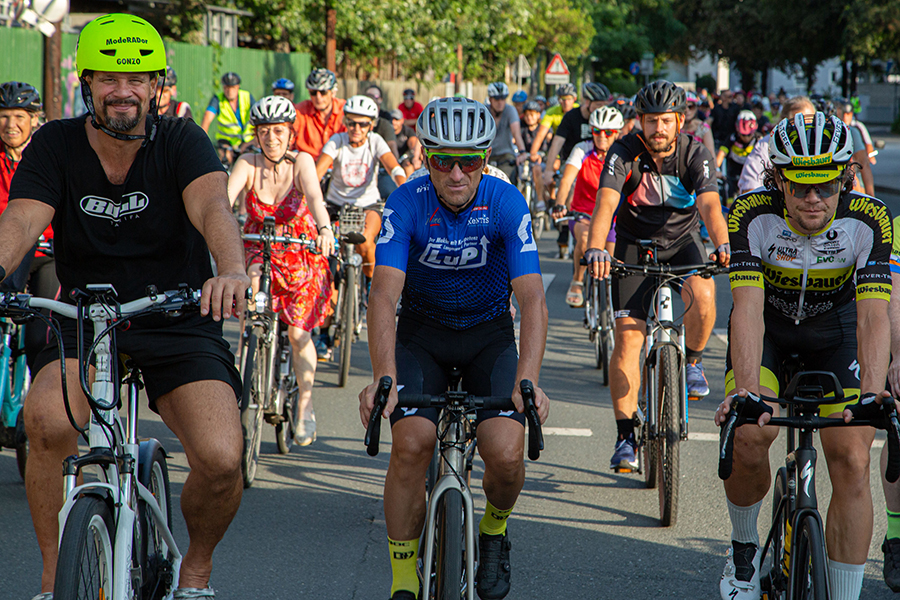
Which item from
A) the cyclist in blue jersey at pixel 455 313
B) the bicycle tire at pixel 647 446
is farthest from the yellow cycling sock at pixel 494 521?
the bicycle tire at pixel 647 446

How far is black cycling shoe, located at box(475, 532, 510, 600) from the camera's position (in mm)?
3754

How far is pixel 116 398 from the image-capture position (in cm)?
321

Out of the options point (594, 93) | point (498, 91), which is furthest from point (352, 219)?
point (498, 91)

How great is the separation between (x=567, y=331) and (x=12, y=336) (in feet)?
19.3

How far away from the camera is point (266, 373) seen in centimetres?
599

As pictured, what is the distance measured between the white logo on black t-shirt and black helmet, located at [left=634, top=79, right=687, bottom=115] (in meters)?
3.17

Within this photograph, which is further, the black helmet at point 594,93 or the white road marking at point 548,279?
the white road marking at point 548,279

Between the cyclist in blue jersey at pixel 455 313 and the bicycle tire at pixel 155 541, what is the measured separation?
0.77 m

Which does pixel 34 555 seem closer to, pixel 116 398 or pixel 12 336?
pixel 12 336

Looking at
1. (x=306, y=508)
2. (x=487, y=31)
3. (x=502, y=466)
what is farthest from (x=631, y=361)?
(x=487, y=31)

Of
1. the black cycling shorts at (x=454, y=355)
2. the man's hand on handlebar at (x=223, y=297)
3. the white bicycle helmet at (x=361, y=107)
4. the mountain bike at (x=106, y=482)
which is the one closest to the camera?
the mountain bike at (x=106, y=482)

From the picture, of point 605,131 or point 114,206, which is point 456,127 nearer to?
point 114,206

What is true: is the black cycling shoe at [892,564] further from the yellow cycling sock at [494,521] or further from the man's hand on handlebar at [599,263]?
the man's hand on handlebar at [599,263]

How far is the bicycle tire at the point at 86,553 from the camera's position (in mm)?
2826
